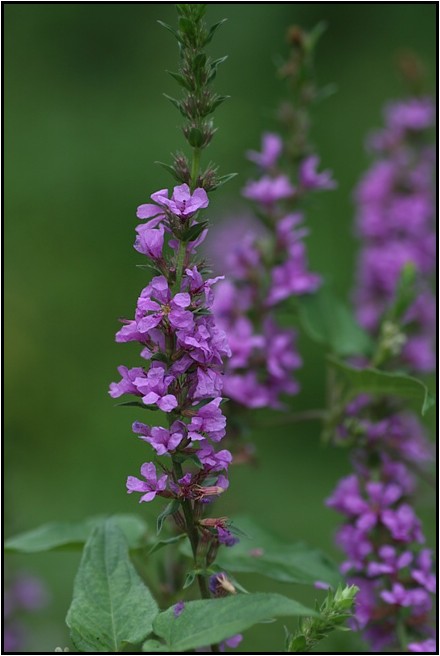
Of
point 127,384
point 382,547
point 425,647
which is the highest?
point 127,384

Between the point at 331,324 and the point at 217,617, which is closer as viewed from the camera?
the point at 217,617

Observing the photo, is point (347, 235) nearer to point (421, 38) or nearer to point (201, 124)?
point (421, 38)

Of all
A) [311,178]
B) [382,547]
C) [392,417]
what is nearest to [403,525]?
[382,547]

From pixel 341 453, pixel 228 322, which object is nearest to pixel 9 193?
pixel 341 453

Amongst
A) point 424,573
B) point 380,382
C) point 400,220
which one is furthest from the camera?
point 400,220

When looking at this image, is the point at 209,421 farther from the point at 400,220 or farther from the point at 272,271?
the point at 400,220

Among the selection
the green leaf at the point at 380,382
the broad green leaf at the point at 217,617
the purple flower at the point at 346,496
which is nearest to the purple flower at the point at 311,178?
the green leaf at the point at 380,382
